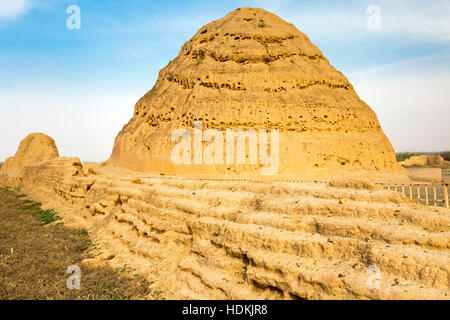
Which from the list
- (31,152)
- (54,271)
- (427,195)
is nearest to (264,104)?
(427,195)

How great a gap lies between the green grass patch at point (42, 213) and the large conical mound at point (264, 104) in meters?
5.49

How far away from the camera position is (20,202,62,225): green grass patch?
12249mm

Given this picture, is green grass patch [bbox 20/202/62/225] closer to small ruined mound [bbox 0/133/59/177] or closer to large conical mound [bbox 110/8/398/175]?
large conical mound [bbox 110/8/398/175]

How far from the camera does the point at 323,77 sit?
57.1 ft

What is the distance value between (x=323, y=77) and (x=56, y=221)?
49.5 feet

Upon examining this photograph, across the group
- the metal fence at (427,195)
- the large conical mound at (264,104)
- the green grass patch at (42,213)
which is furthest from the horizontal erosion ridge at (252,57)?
the green grass patch at (42,213)

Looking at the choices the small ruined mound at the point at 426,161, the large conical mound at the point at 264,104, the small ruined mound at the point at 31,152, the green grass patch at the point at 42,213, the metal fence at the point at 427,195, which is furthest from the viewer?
the small ruined mound at the point at 31,152

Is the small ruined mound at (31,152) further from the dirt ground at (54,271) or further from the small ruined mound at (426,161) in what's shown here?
the small ruined mound at (426,161)

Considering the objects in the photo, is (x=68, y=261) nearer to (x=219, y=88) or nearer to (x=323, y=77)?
(x=219, y=88)

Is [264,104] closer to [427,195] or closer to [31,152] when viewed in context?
[427,195]

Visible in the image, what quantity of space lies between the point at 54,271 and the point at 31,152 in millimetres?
31695

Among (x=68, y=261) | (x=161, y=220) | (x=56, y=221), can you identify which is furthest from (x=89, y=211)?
(x=161, y=220)

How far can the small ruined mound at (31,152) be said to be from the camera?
32469 millimetres

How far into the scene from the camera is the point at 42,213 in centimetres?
1404
